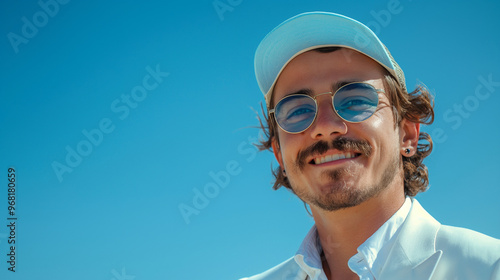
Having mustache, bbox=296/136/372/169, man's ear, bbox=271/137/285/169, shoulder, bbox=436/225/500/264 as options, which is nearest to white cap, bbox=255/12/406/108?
man's ear, bbox=271/137/285/169

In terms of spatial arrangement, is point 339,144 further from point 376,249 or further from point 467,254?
point 467,254

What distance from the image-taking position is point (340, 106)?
3.49 m

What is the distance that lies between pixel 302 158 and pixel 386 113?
78cm

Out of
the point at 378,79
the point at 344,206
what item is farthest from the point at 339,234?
the point at 378,79

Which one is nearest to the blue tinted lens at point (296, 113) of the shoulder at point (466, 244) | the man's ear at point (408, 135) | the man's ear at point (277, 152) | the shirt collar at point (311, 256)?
the man's ear at point (277, 152)

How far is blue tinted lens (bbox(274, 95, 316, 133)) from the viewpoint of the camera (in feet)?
11.8

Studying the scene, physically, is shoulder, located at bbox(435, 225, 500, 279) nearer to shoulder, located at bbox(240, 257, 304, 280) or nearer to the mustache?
the mustache

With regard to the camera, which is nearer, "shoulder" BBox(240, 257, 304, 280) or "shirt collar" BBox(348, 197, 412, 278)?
"shirt collar" BBox(348, 197, 412, 278)

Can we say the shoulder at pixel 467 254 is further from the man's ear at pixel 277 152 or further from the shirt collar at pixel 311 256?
the man's ear at pixel 277 152

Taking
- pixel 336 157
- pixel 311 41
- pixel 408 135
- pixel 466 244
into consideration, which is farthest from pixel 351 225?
pixel 311 41

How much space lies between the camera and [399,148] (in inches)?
146

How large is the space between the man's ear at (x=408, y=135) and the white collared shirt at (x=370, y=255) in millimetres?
522

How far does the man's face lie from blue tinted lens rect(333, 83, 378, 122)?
0.05m

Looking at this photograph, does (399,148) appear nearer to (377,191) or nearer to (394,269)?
(377,191)
